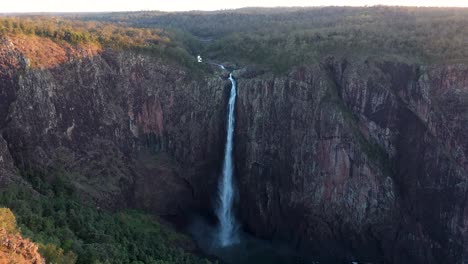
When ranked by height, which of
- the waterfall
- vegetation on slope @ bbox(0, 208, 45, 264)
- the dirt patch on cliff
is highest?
the dirt patch on cliff

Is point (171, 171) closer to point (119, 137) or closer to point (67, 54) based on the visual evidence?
point (119, 137)

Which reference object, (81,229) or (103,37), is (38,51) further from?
(81,229)

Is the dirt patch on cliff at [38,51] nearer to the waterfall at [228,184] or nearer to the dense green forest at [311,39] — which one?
the dense green forest at [311,39]

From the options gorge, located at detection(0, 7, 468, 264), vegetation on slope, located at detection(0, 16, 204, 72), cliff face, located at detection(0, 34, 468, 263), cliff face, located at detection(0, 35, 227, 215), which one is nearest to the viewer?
cliff face, located at detection(0, 35, 227, 215)

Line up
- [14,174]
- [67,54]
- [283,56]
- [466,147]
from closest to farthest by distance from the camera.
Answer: [14,174] → [466,147] → [67,54] → [283,56]

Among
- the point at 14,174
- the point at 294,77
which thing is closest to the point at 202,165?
the point at 294,77

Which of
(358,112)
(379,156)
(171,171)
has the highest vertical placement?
(358,112)

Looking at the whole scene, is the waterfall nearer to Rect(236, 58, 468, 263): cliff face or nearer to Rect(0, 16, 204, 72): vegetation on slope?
Rect(236, 58, 468, 263): cliff face

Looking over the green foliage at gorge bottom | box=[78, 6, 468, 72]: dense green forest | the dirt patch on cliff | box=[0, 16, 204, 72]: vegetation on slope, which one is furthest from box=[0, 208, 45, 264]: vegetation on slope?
box=[78, 6, 468, 72]: dense green forest
